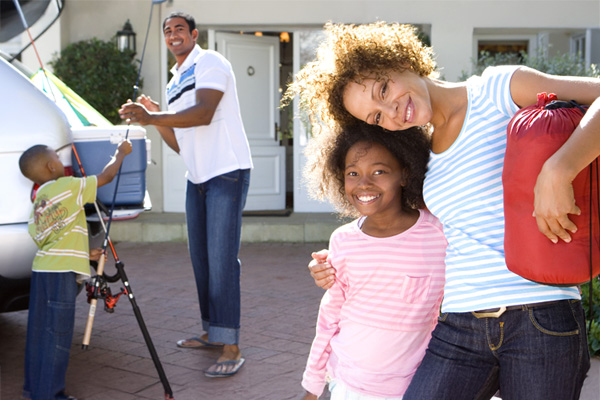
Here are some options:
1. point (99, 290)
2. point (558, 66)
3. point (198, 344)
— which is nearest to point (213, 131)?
point (99, 290)

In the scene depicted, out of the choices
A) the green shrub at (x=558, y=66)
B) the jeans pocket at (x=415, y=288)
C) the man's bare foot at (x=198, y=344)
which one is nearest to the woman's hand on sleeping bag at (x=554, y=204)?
the jeans pocket at (x=415, y=288)

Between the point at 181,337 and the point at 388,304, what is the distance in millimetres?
2956

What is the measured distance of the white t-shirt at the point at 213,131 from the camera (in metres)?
4.34

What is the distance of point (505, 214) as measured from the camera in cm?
184

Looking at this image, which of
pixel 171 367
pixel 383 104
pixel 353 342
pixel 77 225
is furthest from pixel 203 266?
pixel 383 104

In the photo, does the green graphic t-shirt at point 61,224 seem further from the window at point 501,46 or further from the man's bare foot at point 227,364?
the window at point 501,46

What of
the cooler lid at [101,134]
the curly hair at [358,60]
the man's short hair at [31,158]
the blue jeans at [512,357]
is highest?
the curly hair at [358,60]

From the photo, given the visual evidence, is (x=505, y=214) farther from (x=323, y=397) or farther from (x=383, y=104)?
(x=323, y=397)

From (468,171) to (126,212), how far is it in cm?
253

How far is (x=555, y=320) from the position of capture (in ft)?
6.24

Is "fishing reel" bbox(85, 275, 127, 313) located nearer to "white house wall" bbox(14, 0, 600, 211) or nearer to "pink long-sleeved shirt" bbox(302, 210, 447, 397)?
"pink long-sleeved shirt" bbox(302, 210, 447, 397)

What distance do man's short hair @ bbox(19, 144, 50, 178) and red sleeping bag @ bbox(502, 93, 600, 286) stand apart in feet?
8.71

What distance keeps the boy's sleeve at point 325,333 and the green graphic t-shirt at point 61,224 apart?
1676 millimetres

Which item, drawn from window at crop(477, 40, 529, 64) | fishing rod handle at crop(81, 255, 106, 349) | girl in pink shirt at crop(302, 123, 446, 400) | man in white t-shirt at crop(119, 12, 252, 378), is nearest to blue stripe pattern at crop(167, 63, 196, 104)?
man in white t-shirt at crop(119, 12, 252, 378)
